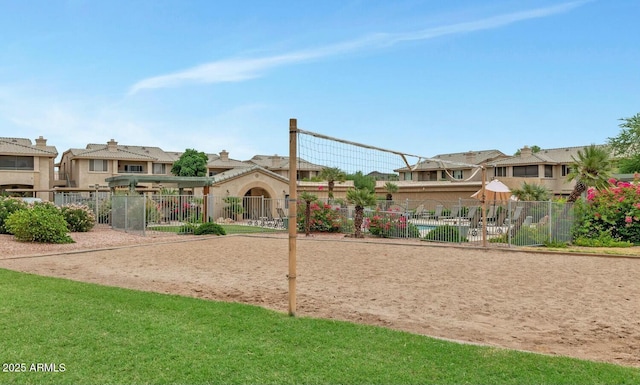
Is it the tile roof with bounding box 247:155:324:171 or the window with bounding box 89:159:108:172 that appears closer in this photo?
the window with bounding box 89:159:108:172

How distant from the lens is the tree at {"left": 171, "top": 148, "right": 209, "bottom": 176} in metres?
53.6

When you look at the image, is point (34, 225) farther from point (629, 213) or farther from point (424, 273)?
point (629, 213)

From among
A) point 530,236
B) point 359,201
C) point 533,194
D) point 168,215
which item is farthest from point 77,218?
point 533,194

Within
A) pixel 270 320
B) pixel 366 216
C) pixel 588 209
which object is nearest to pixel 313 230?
pixel 366 216

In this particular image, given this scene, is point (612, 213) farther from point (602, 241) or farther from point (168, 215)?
point (168, 215)

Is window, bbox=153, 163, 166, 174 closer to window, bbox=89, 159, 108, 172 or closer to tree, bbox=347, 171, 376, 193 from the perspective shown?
window, bbox=89, 159, 108, 172

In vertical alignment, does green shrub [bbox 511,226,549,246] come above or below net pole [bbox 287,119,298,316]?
below

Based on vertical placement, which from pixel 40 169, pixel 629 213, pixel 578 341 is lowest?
pixel 578 341

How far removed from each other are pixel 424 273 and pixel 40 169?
4624cm

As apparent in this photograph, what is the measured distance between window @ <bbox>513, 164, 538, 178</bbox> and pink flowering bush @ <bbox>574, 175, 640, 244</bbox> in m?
33.6

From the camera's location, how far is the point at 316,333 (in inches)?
248

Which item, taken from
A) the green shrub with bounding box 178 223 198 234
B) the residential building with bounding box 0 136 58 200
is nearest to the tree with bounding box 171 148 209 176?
the residential building with bounding box 0 136 58 200

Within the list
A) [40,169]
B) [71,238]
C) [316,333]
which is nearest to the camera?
[316,333]

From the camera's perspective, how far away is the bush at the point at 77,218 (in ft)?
72.9
